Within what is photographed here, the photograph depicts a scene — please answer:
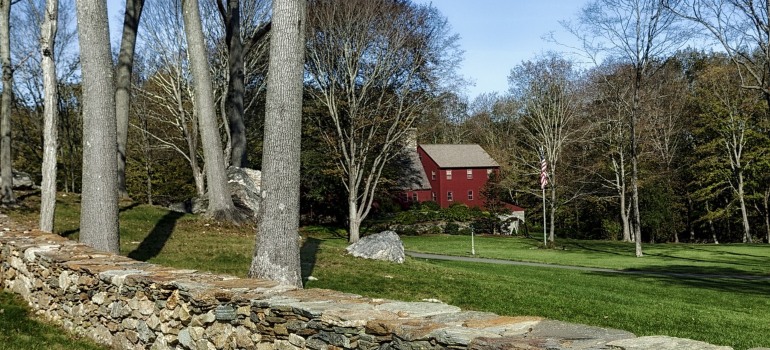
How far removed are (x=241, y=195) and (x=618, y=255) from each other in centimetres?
1875

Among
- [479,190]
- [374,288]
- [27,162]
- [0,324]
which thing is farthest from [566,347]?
[479,190]

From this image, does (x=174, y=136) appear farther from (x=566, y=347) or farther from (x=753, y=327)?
(x=566, y=347)

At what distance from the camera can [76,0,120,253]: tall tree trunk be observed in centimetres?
952

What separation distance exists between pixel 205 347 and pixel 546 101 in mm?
34572

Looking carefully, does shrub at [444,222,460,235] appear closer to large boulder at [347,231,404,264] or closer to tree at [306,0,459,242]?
tree at [306,0,459,242]

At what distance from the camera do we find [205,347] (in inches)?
212

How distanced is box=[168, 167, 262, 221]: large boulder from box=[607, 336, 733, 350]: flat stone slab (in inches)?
606

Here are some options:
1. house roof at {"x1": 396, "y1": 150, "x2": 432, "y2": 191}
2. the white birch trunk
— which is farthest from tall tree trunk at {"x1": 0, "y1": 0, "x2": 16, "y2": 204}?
house roof at {"x1": 396, "y1": 150, "x2": 432, "y2": 191}

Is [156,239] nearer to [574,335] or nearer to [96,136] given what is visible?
[96,136]

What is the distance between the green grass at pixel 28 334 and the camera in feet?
21.7

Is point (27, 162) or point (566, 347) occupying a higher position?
point (27, 162)

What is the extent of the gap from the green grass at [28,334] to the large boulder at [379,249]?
864 cm

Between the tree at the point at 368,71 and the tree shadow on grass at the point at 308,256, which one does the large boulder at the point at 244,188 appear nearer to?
the tree shadow on grass at the point at 308,256

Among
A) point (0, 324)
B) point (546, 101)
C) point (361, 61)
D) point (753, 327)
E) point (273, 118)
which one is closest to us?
point (0, 324)
